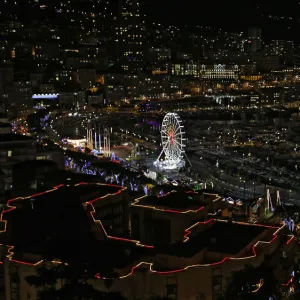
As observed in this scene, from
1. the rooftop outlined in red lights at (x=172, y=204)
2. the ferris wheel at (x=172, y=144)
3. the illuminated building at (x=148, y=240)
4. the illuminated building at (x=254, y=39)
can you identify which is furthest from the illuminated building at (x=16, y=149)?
the illuminated building at (x=254, y=39)

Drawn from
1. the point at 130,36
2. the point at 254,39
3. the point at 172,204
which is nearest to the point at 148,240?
the point at 172,204

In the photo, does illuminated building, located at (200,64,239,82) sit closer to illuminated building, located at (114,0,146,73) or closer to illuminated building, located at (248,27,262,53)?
illuminated building, located at (114,0,146,73)

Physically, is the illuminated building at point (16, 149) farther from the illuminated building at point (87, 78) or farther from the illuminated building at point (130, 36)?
the illuminated building at point (130, 36)

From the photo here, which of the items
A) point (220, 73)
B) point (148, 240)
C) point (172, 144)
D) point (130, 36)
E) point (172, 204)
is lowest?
point (172, 144)

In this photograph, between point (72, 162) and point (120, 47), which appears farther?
point (120, 47)

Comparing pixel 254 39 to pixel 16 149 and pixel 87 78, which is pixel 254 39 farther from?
pixel 16 149

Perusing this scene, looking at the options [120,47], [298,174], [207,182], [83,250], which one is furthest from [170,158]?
[120,47]

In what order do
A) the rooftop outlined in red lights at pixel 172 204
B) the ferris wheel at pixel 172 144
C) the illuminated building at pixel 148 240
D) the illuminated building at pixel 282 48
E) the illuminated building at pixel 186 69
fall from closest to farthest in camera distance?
the illuminated building at pixel 148 240 < the rooftop outlined in red lights at pixel 172 204 < the ferris wheel at pixel 172 144 < the illuminated building at pixel 186 69 < the illuminated building at pixel 282 48

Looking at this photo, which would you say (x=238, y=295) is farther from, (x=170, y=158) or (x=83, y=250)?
(x=170, y=158)
